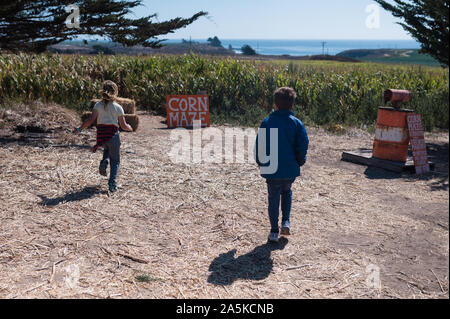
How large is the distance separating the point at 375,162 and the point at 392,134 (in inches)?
22.9

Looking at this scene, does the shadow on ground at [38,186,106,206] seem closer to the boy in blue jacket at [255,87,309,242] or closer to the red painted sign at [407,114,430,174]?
the boy in blue jacket at [255,87,309,242]

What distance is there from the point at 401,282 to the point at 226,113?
9750mm

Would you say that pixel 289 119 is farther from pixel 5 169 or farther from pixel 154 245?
pixel 5 169

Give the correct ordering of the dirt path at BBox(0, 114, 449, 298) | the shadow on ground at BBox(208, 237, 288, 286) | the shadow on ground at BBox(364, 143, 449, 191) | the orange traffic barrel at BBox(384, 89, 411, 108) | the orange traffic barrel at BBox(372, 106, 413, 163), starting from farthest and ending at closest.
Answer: the orange traffic barrel at BBox(372, 106, 413, 163) < the orange traffic barrel at BBox(384, 89, 411, 108) < the shadow on ground at BBox(364, 143, 449, 191) < the shadow on ground at BBox(208, 237, 288, 286) < the dirt path at BBox(0, 114, 449, 298)

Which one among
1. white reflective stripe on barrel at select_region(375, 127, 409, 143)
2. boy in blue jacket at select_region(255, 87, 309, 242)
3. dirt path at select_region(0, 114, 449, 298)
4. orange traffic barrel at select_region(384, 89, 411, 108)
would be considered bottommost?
dirt path at select_region(0, 114, 449, 298)

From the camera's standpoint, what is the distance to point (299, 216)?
5348mm

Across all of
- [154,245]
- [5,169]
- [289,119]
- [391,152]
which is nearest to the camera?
[289,119]

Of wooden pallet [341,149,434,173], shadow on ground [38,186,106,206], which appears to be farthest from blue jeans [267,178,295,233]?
wooden pallet [341,149,434,173]

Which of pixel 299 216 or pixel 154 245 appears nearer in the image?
pixel 154 245

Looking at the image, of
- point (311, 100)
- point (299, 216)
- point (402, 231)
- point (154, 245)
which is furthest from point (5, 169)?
point (311, 100)

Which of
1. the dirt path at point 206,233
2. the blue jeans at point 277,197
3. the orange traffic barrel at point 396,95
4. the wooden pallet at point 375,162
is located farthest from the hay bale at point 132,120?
the blue jeans at point 277,197

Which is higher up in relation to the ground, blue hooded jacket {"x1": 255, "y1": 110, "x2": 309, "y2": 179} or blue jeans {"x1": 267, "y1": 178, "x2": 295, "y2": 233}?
blue hooded jacket {"x1": 255, "y1": 110, "x2": 309, "y2": 179}

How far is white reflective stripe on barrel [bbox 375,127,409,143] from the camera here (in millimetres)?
7393

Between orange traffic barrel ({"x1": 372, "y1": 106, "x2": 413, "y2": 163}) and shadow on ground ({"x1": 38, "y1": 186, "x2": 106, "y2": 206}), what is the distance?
4.92 metres
